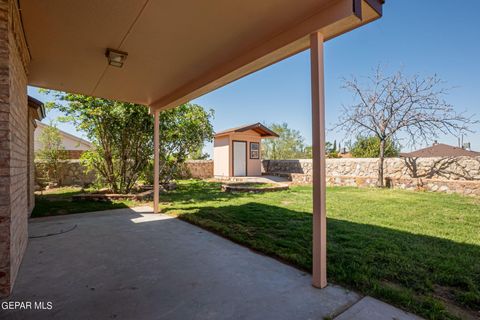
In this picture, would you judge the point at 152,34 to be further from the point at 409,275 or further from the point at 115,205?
the point at 115,205

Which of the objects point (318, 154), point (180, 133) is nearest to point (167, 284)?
point (318, 154)

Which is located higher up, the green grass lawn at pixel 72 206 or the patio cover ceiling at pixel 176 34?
the patio cover ceiling at pixel 176 34

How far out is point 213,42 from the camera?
290 cm

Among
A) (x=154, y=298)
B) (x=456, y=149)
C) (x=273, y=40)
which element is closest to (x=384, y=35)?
(x=273, y=40)

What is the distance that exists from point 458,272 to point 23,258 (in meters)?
5.08

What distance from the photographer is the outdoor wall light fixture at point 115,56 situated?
125 inches

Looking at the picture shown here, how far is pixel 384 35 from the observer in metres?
10.1

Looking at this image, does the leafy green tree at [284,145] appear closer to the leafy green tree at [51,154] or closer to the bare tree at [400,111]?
the bare tree at [400,111]

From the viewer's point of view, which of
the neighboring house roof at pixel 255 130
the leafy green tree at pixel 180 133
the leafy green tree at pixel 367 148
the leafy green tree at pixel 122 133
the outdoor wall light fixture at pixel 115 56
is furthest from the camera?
the leafy green tree at pixel 367 148

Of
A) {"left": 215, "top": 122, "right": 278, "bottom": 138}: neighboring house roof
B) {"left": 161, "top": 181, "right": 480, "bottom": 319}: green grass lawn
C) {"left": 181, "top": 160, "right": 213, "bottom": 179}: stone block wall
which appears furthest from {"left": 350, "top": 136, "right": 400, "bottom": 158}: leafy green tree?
{"left": 161, "top": 181, "right": 480, "bottom": 319}: green grass lawn

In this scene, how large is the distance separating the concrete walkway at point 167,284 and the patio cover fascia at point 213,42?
0.40 m

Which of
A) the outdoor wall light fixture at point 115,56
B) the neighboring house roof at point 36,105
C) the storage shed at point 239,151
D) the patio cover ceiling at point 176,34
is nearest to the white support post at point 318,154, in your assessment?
the patio cover ceiling at point 176,34

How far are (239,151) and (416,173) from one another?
28.3ft

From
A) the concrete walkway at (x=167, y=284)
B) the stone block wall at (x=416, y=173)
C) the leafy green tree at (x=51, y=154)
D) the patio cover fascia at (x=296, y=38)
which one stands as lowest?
the concrete walkway at (x=167, y=284)
